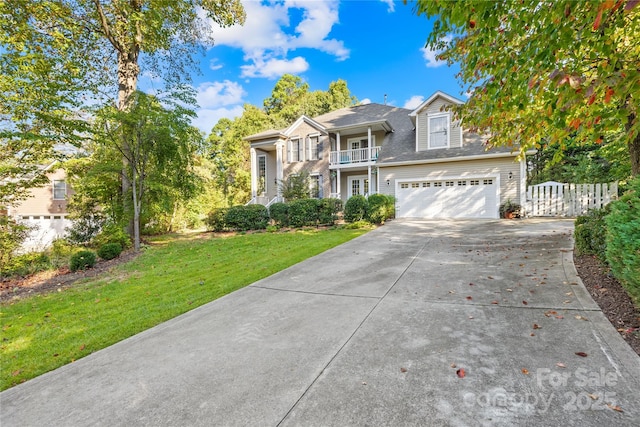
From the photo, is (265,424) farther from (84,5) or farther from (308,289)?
(84,5)

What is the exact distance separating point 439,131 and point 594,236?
1147cm

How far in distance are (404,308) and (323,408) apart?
208 cm

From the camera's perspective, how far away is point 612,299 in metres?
3.58

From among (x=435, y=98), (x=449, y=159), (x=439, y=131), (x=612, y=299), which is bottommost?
(x=612, y=299)

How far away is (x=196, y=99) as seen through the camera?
10805 mm

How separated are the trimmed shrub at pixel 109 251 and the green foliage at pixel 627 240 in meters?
Result: 12.1

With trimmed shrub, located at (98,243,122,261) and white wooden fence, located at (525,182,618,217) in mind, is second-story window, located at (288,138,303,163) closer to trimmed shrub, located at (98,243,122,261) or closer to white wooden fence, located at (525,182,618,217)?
trimmed shrub, located at (98,243,122,261)

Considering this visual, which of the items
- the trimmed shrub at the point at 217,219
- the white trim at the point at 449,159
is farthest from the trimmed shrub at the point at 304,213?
the white trim at the point at 449,159

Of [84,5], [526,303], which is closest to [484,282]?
[526,303]

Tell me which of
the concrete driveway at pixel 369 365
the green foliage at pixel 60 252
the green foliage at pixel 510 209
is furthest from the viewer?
the green foliage at pixel 510 209

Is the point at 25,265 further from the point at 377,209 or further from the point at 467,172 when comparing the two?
the point at 467,172

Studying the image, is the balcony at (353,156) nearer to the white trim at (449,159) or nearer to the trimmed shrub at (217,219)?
the white trim at (449,159)

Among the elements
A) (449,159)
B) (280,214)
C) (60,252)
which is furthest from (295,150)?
(60,252)

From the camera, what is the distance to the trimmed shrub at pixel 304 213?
13422 millimetres
